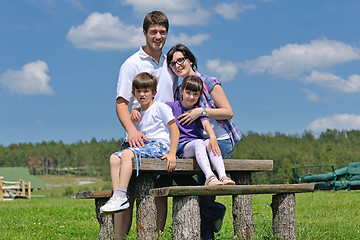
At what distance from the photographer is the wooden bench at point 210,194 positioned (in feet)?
14.7

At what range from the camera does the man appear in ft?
18.1

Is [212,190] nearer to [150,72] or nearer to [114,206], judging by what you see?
[114,206]

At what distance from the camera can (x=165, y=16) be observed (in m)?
5.61

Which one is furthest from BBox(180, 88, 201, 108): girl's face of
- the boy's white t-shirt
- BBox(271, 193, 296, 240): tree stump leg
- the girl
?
BBox(271, 193, 296, 240): tree stump leg

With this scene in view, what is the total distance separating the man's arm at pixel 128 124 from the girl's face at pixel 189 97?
0.70 m

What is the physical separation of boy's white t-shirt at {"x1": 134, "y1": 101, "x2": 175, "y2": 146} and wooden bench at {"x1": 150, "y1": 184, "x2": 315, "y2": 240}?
0.77m

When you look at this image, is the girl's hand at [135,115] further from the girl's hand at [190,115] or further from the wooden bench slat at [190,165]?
the wooden bench slat at [190,165]

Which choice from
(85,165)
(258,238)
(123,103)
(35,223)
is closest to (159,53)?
(123,103)

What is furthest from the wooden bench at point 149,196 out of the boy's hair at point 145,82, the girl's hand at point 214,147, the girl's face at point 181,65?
the girl's face at point 181,65

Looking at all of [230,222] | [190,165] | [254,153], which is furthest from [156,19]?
[254,153]

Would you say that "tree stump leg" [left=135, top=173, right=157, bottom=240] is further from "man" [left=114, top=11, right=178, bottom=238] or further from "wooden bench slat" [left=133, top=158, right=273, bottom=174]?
"man" [left=114, top=11, right=178, bottom=238]

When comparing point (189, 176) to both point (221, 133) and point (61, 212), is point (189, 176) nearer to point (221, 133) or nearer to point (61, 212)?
point (221, 133)

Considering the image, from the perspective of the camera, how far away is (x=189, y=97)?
17.2 ft

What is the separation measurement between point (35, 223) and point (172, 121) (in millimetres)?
6977
